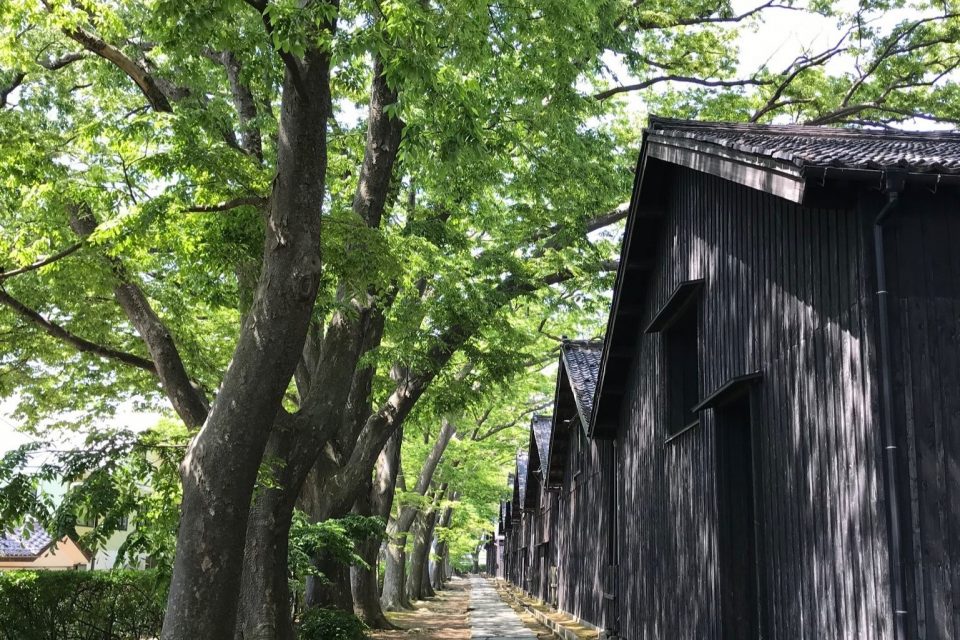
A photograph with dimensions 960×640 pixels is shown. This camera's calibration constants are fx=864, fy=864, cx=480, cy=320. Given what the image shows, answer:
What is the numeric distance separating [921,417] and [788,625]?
2.32 m

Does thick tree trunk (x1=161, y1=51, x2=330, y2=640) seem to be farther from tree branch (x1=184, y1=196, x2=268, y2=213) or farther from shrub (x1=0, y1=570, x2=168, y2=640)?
shrub (x1=0, y1=570, x2=168, y2=640)

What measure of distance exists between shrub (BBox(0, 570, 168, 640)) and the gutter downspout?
9.79m

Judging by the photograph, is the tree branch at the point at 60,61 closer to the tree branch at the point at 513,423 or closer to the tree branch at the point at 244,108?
the tree branch at the point at 244,108

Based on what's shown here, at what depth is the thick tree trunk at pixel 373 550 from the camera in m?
22.1

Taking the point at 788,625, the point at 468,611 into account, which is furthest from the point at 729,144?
the point at 468,611

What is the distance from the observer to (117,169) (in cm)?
1190

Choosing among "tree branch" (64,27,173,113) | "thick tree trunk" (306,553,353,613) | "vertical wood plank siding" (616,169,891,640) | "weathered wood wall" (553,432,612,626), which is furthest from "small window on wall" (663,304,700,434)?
"thick tree trunk" (306,553,353,613)

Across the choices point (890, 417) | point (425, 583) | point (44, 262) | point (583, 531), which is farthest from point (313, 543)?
point (425, 583)

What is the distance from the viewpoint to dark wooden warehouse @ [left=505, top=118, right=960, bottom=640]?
206 inches

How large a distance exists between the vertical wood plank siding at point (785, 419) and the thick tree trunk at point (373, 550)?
12.2 m

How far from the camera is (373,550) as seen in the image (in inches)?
902

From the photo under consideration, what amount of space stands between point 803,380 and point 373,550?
18052 mm

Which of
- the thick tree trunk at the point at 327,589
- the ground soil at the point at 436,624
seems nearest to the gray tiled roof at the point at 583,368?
the thick tree trunk at the point at 327,589

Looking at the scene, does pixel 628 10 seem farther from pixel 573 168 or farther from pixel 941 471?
pixel 941 471
